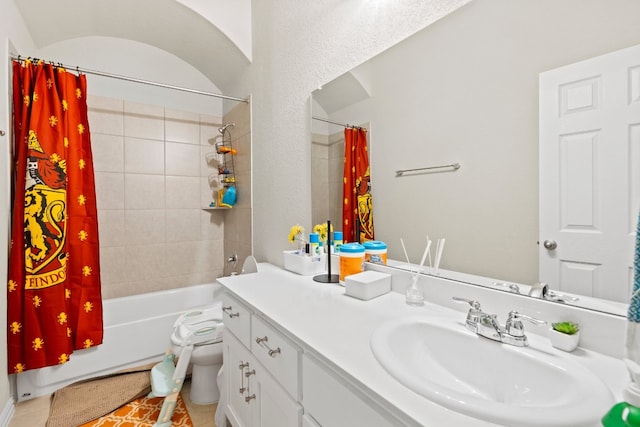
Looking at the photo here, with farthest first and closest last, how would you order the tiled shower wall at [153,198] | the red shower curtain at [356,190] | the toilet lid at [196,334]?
1. the tiled shower wall at [153,198]
2. the toilet lid at [196,334]
3. the red shower curtain at [356,190]

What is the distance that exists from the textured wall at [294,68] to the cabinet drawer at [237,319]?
0.61 m

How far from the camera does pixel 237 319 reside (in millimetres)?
1219

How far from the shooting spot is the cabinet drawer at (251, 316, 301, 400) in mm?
813

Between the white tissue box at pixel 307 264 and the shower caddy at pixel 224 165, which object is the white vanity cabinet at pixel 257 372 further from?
the shower caddy at pixel 224 165

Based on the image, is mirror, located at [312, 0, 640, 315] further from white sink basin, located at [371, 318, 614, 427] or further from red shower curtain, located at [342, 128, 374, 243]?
white sink basin, located at [371, 318, 614, 427]

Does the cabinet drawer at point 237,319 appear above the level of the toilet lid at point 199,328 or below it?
above

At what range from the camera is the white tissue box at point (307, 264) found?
58.3 inches

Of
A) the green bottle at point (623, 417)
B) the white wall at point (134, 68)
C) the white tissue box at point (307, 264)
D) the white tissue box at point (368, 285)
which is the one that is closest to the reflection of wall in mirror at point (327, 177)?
the white tissue box at point (307, 264)

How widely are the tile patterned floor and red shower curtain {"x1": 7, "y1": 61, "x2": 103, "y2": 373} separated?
223 mm

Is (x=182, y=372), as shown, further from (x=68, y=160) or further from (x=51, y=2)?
(x=51, y=2)

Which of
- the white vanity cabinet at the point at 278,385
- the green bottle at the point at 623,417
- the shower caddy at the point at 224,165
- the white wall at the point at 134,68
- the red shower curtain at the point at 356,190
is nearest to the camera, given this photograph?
the green bottle at the point at 623,417

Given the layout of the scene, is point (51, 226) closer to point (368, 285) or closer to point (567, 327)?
point (368, 285)

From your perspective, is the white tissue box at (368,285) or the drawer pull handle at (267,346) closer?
the drawer pull handle at (267,346)

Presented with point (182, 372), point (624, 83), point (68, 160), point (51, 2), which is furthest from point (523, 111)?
point (51, 2)
